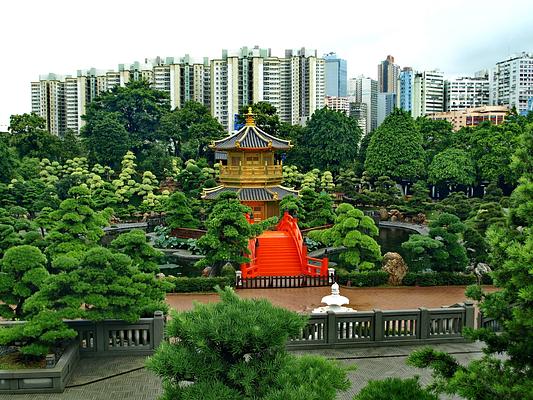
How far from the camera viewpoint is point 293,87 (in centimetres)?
8244

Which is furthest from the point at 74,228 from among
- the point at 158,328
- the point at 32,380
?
the point at 32,380

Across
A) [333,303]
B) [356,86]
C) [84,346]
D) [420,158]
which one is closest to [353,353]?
[333,303]

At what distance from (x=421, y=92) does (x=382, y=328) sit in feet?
317

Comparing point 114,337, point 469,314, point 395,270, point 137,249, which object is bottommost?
point 114,337

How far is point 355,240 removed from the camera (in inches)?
853

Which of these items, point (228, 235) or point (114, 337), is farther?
point (228, 235)

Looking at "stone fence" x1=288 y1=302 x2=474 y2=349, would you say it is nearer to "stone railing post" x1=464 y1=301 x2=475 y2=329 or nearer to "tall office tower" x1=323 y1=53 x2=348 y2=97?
"stone railing post" x1=464 y1=301 x2=475 y2=329

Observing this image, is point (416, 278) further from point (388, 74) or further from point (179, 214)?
point (388, 74)

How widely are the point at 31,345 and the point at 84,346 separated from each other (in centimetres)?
158

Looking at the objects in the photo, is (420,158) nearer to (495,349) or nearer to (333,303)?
(333,303)

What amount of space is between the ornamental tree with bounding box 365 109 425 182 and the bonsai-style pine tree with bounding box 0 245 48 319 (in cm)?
3795

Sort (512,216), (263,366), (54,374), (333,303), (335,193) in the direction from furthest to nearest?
(335,193) < (333,303) < (54,374) < (512,216) < (263,366)

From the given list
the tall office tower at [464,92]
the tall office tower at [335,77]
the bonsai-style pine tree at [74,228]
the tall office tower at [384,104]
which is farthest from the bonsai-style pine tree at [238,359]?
the tall office tower at [335,77]

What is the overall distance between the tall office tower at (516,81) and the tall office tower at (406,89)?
611 inches
